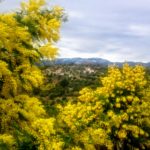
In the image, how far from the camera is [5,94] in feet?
71.0

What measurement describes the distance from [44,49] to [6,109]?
10.3 ft

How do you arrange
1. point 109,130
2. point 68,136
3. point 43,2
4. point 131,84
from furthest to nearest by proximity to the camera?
point 131,84 → point 109,130 → point 68,136 → point 43,2

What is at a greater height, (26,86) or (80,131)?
(26,86)

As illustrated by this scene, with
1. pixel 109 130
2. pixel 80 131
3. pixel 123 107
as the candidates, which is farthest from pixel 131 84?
pixel 80 131

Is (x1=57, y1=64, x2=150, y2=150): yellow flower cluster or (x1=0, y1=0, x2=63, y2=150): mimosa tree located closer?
(x1=0, y1=0, x2=63, y2=150): mimosa tree

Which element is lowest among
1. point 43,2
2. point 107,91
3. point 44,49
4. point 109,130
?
point 109,130

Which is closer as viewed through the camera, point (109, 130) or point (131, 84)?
point (109, 130)

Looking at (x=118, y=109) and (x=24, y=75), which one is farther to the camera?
(x=118, y=109)

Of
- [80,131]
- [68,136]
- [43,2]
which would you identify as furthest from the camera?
[80,131]

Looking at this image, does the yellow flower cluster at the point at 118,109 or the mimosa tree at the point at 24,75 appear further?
the yellow flower cluster at the point at 118,109

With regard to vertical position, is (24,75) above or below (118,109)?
above

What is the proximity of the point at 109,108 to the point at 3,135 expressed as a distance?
17732 mm

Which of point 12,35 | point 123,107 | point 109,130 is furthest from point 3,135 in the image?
point 123,107

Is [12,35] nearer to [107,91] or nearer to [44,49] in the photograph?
[44,49]
